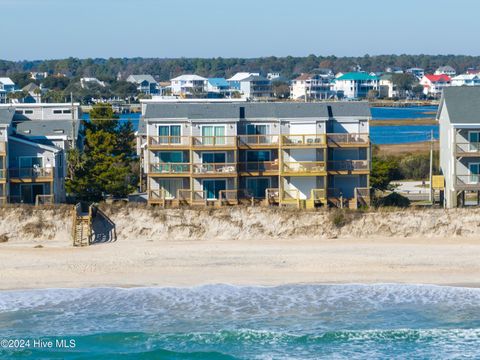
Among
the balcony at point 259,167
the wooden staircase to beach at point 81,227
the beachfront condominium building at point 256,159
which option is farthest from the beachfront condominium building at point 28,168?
the balcony at point 259,167

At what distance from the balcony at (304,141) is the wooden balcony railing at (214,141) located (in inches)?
92.2

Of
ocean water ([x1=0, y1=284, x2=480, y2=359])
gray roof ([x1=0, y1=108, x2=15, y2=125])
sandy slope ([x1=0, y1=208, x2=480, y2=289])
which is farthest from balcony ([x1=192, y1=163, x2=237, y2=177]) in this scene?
ocean water ([x1=0, y1=284, x2=480, y2=359])

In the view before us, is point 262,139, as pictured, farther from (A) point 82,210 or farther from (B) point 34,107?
(B) point 34,107

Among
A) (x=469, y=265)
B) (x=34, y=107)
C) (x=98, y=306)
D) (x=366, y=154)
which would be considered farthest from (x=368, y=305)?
(x=34, y=107)

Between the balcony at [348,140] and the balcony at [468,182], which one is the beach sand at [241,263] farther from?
the balcony at [348,140]

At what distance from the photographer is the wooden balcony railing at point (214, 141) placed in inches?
1769

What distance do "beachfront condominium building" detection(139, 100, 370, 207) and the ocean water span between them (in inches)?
384

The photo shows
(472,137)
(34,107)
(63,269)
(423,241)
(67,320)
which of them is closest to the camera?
(67,320)

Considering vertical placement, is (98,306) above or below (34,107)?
below

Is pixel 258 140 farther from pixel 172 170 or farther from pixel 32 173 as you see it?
pixel 32 173

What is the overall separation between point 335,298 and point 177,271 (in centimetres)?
625

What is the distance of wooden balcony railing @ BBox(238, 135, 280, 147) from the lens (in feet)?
148

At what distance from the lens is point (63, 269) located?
36.9m

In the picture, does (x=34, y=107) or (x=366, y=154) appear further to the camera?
(x=34, y=107)
